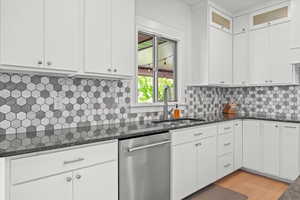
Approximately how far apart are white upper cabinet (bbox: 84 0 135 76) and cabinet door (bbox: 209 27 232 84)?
61.9 inches

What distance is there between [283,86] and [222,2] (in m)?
1.78

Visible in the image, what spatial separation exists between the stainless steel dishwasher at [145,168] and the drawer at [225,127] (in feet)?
3.69

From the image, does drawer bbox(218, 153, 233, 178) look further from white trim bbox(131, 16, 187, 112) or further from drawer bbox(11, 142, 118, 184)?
drawer bbox(11, 142, 118, 184)

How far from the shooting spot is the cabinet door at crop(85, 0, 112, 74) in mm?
1792

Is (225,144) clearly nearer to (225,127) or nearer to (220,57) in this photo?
(225,127)

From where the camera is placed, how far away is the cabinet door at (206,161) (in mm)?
2484

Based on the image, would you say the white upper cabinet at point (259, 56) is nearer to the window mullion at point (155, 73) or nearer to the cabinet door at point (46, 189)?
the window mullion at point (155, 73)

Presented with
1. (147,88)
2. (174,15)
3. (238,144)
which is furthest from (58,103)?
(238,144)

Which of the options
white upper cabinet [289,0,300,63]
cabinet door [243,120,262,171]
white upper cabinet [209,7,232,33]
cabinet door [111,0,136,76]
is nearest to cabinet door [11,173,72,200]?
cabinet door [111,0,136,76]

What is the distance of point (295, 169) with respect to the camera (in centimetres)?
275

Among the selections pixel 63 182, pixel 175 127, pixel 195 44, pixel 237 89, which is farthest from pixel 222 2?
pixel 63 182

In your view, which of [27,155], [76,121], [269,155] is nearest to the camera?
[27,155]

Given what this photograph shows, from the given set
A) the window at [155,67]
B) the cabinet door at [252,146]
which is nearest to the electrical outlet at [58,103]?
the window at [155,67]

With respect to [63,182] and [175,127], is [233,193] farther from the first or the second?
[63,182]
